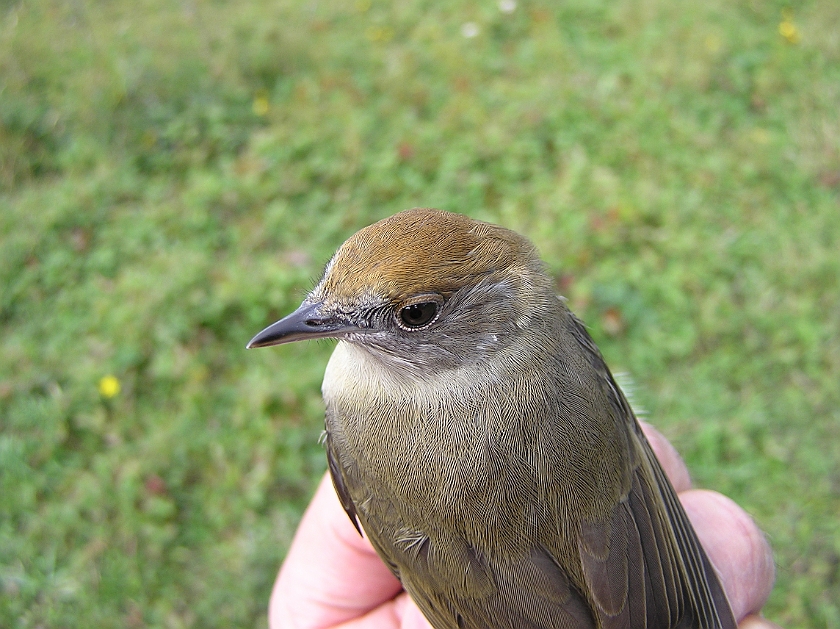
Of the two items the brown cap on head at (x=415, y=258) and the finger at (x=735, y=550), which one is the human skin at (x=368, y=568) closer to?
the finger at (x=735, y=550)

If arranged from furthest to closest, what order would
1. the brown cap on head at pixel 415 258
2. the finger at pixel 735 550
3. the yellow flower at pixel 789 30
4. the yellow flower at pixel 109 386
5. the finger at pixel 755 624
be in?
the yellow flower at pixel 789 30 < the yellow flower at pixel 109 386 < the finger at pixel 735 550 < the finger at pixel 755 624 < the brown cap on head at pixel 415 258

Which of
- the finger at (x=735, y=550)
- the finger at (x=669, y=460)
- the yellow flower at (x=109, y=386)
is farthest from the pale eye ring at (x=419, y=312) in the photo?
the yellow flower at (x=109, y=386)

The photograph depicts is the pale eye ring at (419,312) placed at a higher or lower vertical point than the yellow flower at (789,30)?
higher

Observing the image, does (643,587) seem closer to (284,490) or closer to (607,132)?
(284,490)

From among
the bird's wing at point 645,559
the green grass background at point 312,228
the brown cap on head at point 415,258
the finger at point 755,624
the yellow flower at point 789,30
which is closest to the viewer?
the brown cap on head at point 415,258

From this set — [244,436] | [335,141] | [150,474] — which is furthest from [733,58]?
[150,474]

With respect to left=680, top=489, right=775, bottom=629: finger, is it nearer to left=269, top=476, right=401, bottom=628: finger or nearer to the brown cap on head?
left=269, top=476, right=401, bottom=628: finger

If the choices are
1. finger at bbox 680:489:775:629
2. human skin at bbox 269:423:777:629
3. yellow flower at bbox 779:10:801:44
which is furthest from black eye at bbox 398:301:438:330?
yellow flower at bbox 779:10:801:44
